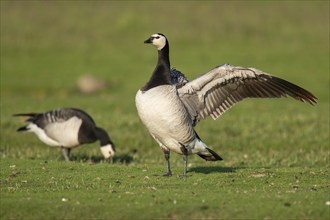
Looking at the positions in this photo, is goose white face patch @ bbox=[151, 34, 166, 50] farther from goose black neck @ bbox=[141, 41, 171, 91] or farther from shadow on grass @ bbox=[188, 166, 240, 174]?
shadow on grass @ bbox=[188, 166, 240, 174]

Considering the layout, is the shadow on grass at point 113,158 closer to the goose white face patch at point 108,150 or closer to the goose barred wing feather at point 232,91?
the goose white face patch at point 108,150

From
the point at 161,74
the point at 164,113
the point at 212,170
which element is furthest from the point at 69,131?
the point at 164,113

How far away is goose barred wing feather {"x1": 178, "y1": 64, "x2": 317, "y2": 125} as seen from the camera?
1362 cm

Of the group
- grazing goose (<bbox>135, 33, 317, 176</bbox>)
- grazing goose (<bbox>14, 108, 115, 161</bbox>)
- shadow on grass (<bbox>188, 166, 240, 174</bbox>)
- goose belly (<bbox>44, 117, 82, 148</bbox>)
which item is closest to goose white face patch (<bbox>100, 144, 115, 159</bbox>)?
grazing goose (<bbox>14, 108, 115, 161</bbox>)

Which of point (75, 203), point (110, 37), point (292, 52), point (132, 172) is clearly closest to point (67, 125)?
point (132, 172)

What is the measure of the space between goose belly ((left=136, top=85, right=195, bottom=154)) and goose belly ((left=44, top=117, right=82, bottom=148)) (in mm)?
5977

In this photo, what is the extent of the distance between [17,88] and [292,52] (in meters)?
21.2

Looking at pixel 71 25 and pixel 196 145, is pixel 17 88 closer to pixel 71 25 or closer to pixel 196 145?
pixel 71 25

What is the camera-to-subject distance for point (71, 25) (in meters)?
58.1

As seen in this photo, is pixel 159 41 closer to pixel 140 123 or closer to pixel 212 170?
pixel 212 170

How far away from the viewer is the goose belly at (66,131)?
18.7m

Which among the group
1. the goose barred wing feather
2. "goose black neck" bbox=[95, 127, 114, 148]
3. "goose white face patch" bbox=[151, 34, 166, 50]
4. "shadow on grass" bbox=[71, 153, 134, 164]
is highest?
"goose white face patch" bbox=[151, 34, 166, 50]

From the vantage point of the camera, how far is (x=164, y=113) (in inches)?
500

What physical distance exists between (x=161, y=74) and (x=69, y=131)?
6222 mm
